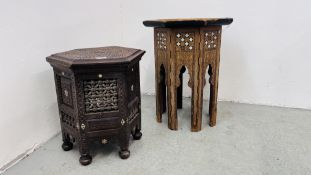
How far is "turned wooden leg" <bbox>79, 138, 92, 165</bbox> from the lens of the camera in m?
1.16

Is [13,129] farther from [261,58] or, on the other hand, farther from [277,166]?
[261,58]

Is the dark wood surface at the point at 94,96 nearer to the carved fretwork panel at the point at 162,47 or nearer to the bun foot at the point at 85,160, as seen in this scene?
the bun foot at the point at 85,160

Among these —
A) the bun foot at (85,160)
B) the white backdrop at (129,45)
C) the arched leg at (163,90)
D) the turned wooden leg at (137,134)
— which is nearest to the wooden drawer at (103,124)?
→ the bun foot at (85,160)

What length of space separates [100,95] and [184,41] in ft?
1.82

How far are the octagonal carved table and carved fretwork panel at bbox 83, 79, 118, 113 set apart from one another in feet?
1.36

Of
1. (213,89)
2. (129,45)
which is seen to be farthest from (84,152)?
(129,45)

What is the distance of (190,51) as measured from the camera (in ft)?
4.50

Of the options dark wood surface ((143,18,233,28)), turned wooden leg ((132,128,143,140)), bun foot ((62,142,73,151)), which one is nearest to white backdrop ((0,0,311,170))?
bun foot ((62,142,73,151))

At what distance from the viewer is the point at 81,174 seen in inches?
44.2

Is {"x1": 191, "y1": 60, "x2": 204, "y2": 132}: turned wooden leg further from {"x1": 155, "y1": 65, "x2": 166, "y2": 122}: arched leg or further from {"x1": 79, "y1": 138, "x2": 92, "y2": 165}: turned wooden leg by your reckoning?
{"x1": 79, "y1": 138, "x2": 92, "y2": 165}: turned wooden leg

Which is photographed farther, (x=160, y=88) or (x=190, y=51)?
(x=160, y=88)

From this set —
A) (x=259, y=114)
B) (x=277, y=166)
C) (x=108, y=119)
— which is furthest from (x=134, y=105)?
(x=259, y=114)

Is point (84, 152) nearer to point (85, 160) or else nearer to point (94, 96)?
point (85, 160)

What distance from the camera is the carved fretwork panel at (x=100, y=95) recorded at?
1124 millimetres
